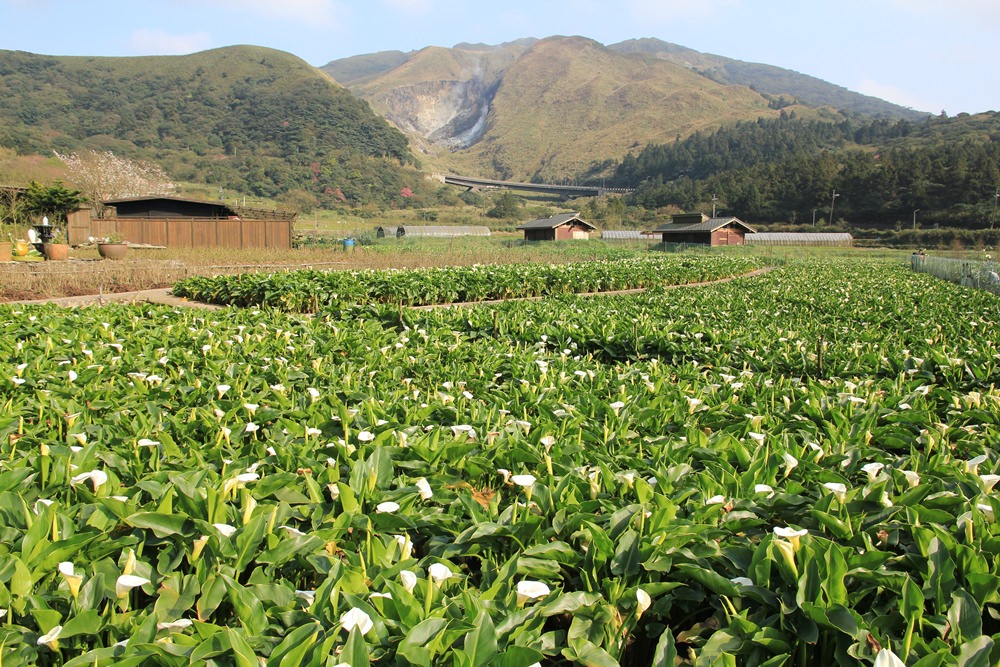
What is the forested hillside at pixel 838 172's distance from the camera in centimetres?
7250

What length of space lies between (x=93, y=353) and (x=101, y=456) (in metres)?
3.01

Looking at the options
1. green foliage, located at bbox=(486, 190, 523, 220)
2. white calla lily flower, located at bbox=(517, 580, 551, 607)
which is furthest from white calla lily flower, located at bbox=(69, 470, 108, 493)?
green foliage, located at bbox=(486, 190, 523, 220)

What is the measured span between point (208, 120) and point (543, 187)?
2601 inches

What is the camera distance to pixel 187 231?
29.9 meters

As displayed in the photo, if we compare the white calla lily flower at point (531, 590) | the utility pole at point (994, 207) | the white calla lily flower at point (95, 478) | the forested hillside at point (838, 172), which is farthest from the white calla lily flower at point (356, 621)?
the forested hillside at point (838, 172)

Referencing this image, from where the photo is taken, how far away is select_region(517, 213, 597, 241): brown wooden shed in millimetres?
57875

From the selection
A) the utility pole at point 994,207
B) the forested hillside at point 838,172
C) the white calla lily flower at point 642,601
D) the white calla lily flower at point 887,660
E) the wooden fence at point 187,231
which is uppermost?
the forested hillside at point 838,172

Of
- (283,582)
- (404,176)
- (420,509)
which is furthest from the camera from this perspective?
(404,176)

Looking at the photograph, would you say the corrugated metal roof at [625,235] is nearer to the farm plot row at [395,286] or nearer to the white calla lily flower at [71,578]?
the farm plot row at [395,286]

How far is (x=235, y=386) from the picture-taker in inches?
166

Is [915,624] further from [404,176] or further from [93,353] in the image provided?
[404,176]

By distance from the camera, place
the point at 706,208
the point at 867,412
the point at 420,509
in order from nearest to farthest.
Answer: the point at 420,509
the point at 867,412
the point at 706,208

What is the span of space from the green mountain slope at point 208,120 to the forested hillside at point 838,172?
5107 cm

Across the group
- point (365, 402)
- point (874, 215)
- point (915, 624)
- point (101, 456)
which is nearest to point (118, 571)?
point (101, 456)
